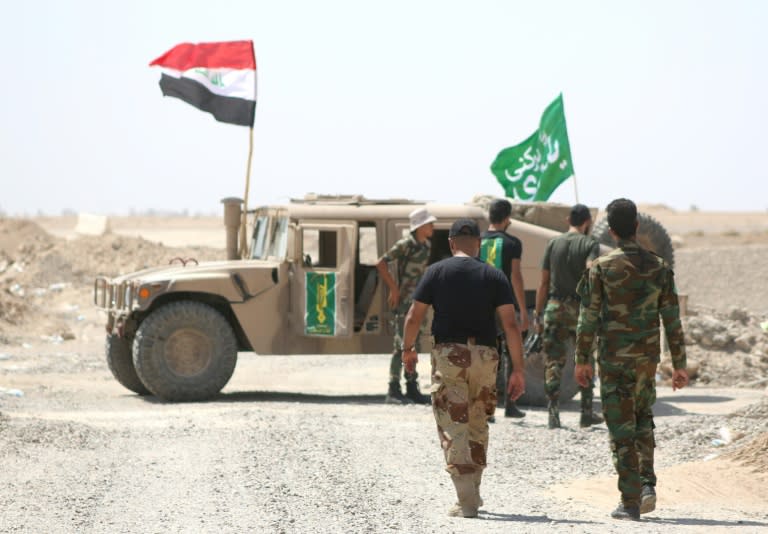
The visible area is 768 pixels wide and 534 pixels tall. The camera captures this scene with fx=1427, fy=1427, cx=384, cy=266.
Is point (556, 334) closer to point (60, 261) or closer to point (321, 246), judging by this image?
A: point (321, 246)

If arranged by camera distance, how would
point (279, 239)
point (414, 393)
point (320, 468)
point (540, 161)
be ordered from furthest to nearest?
1. point (540, 161)
2. point (279, 239)
3. point (414, 393)
4. point (320, 468)

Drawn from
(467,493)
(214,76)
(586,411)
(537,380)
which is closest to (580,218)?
(586,411)

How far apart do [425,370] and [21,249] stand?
23449mm

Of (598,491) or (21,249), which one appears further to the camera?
(21,249)

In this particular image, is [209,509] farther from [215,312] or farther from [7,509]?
[215,312]

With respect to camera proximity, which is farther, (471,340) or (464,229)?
(464,229)

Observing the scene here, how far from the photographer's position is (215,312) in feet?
44.6

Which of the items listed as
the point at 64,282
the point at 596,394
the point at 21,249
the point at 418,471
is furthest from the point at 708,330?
the point at 21,249

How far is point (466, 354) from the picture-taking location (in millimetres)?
7328

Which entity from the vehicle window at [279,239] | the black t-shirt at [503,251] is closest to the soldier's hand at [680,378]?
the black t-shirt at [503,251]

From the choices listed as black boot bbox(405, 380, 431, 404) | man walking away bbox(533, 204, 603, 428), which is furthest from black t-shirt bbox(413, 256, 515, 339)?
black boot bbox(405, 380, 431, 404)

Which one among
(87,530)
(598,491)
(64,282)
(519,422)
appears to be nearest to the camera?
(87,530)

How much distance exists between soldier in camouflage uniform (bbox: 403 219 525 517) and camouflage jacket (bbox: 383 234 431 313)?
16.9 feet

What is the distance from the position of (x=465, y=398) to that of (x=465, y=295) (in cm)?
53
